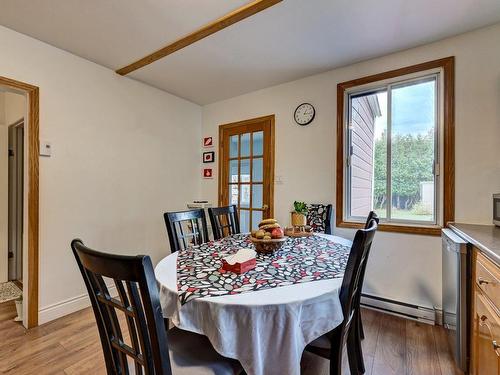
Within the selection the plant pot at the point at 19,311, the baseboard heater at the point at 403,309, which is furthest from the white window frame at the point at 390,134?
the plant pot at the point at 19,311

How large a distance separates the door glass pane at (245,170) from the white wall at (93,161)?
882mm

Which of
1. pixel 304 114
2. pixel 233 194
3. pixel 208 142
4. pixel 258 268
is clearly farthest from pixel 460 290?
pixel 208 142

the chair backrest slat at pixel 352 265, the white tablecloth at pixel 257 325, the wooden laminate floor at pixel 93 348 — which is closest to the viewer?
the white tablecloth at pixel 257 325

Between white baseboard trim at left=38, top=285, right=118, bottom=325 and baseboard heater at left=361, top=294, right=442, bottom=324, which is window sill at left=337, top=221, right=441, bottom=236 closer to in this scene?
baseboard heater at left=361, top=294, right=442, bottom=324

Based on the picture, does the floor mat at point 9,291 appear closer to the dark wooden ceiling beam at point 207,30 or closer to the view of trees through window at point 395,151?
the dark wooden ceiling beam at point 207,30

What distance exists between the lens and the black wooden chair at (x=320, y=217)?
2.68 metres

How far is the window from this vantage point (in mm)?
2240

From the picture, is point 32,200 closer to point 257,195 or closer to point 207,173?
point 207,173

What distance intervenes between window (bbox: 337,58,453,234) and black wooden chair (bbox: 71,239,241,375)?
2091 millimetres

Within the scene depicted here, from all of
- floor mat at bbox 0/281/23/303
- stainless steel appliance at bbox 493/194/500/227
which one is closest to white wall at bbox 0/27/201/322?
floor mat at bbox 0/281/23/303

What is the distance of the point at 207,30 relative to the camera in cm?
207

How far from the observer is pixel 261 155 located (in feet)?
11.1

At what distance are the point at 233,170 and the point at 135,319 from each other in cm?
296

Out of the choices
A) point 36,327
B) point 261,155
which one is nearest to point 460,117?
point 261,155
